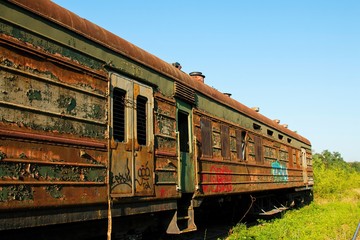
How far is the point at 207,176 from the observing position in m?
8.00

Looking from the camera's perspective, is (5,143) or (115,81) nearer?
(5,143)

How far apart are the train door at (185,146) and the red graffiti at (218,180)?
0.65 metres

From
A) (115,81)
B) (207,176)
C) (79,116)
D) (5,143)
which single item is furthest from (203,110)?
(5,143)

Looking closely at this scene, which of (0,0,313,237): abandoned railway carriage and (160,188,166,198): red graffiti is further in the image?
(160,188,166,198): red graffiti

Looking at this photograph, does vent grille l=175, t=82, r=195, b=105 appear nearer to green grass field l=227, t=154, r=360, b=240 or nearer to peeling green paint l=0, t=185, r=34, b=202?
green grass field l=227, t=154, r=360, b=240

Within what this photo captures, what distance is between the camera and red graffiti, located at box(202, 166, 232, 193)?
7.96m

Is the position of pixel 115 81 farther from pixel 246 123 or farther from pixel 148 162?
pixel 246 123

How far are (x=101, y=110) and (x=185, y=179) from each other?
2.65 m

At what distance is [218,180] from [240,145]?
2160mm

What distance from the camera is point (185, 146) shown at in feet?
24.9

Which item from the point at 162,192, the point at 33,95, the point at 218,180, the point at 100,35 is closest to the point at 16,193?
the point at 33,95

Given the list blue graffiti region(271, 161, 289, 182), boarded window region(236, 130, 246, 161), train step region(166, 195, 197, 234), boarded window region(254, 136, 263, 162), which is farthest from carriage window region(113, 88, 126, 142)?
blue graffiti region(271, 161, 289, 182)

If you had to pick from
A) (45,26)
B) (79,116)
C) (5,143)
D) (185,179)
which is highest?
(45,26)

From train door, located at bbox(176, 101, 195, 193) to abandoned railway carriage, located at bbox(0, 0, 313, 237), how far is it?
0.07ft
